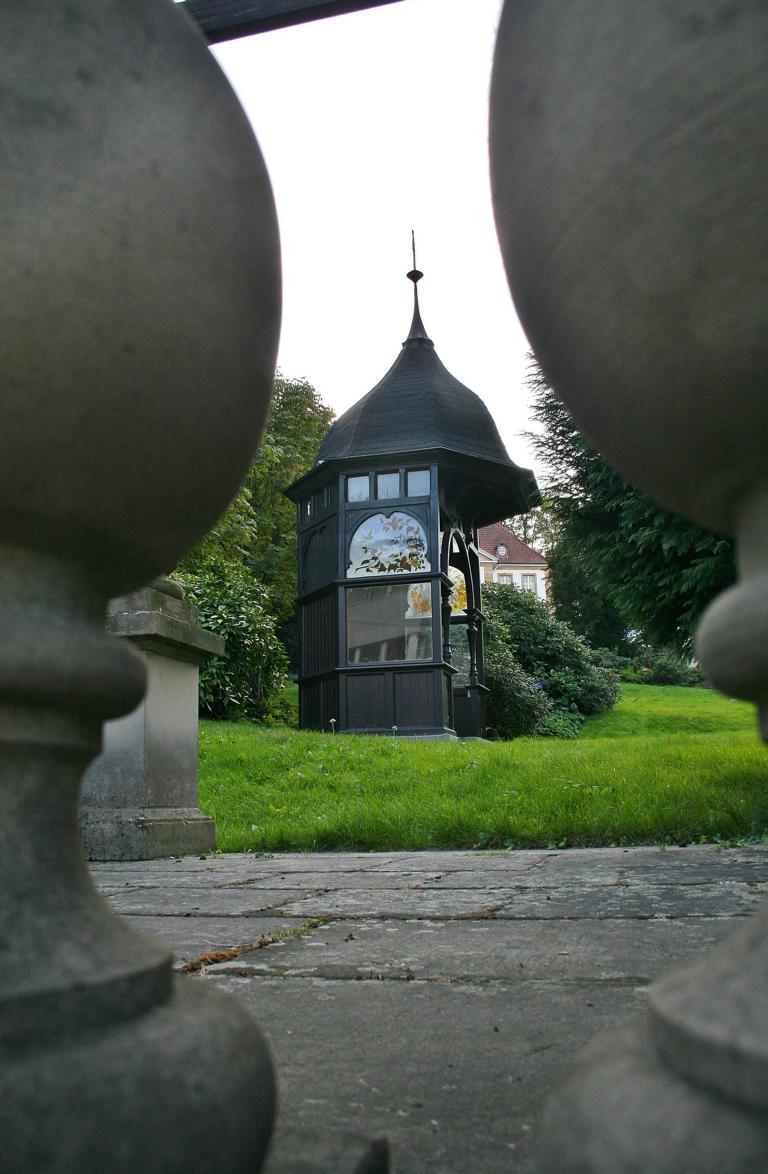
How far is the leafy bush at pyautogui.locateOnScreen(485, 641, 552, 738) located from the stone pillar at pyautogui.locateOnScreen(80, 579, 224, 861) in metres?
15.1

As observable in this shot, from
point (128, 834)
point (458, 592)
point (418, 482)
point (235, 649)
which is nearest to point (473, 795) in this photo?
point (128, 834)

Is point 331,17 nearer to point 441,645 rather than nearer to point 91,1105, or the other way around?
point 91,1105

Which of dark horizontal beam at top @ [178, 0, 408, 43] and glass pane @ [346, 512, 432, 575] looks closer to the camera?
dark horizontal beam at top @ [178, 0, 408, 43]

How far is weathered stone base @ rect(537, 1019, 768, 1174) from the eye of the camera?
1.54ft

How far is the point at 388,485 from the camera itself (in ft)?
52.3

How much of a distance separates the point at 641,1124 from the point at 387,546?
49.8 feet

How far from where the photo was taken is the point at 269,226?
2.54 feet

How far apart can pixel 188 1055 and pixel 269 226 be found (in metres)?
0.62

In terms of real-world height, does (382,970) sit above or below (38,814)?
below

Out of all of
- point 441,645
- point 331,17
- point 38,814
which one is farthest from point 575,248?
point 441,645

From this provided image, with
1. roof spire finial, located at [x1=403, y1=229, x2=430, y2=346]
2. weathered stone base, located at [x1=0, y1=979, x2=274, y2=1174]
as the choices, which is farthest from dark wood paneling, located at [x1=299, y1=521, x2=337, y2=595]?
weathered stone base, located at [x1=0, y1=979, x2=274, y2=1174]

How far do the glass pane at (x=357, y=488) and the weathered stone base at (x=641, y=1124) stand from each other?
15.4m

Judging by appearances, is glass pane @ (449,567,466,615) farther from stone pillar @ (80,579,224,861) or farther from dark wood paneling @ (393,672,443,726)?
stone pillar @ (80,579,224,861)

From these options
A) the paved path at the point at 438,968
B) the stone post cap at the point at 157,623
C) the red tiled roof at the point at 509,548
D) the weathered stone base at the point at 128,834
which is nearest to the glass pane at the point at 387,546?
the stone post cap at the point at 157,623
